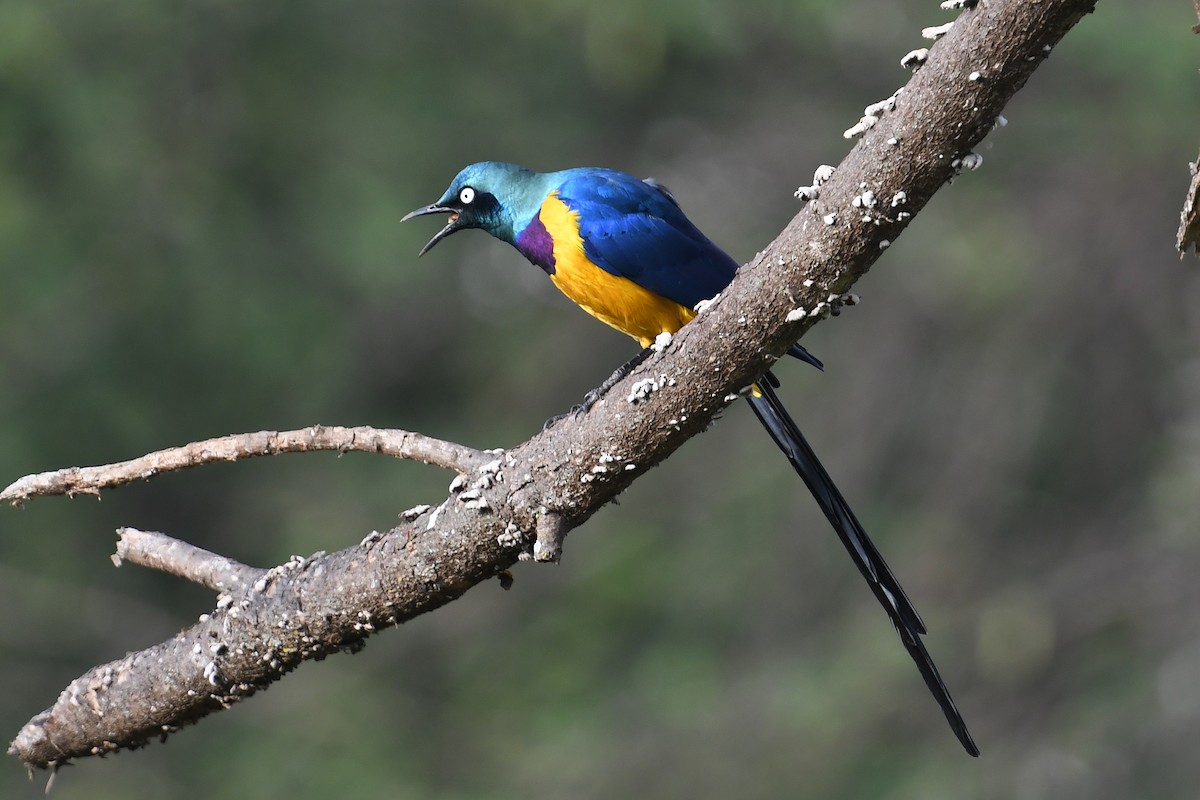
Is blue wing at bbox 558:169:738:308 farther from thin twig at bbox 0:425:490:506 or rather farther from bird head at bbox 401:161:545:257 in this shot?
thin twig at bbox 0:425:490:506

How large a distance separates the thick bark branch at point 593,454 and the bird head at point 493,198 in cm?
151

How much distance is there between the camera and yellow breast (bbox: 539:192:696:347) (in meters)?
3.36

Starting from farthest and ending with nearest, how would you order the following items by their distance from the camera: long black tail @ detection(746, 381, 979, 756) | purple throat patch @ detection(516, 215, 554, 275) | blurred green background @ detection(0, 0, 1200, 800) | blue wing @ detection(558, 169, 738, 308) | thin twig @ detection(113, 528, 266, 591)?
blurred green background @ detection(0, 0, 1200, 800) < purple throat patch @ detection(516, 215, 554, 275) < blue wing @ detection(558, 169, 738, 308) < long black tail @ detection(746, 381, 979, 756) < thin twig @ detection(113, 528, 266, 591)

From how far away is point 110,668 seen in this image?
2500 mm

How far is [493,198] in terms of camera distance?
369cm

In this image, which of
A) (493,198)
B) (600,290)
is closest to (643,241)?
(600,290)

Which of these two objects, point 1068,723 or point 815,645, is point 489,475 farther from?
point 815,645

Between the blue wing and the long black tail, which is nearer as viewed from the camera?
the long black tail

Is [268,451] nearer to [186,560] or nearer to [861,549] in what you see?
[186,560]

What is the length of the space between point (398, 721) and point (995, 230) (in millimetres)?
4475

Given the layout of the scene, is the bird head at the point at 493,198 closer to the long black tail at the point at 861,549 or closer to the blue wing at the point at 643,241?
the blue wing at the point at 643,241

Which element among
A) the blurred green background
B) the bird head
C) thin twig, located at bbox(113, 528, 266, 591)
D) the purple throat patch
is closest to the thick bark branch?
thin twig, located at bbox(113, 528, 266, 591)

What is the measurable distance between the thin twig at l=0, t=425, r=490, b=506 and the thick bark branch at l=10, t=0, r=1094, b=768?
129 mm

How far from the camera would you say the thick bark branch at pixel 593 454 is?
171 centimetres
